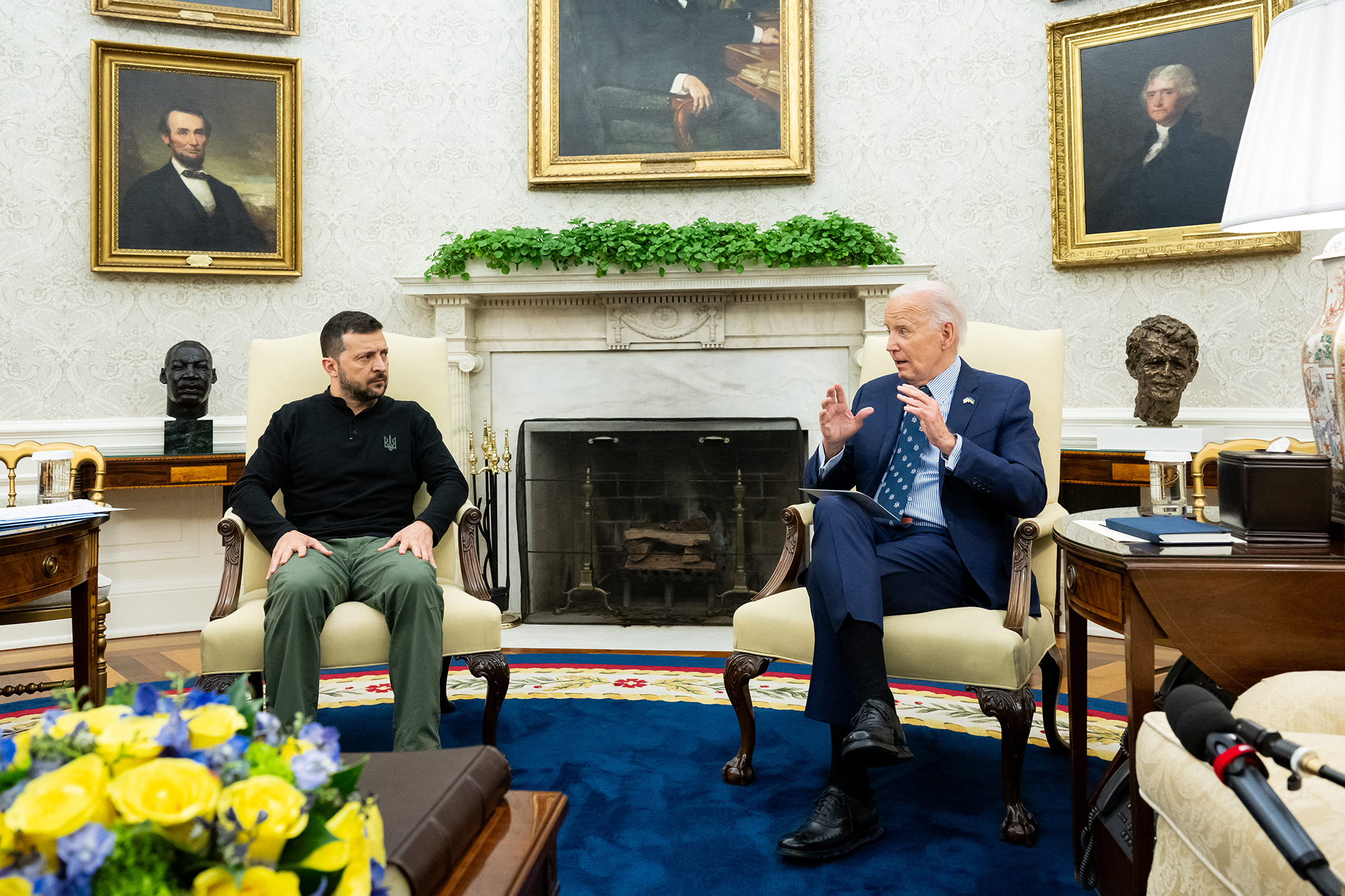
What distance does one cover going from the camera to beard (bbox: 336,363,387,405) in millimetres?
2557

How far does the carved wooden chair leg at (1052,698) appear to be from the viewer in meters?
2.37

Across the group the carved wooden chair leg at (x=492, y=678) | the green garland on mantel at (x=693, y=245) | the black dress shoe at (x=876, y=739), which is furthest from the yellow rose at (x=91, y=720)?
the green garland on mantel at (x=693, y=245)

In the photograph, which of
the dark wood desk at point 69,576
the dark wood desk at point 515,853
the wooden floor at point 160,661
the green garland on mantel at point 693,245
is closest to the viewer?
the dark wood desk at point 515,853

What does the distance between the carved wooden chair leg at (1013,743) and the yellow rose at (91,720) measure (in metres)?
1.68

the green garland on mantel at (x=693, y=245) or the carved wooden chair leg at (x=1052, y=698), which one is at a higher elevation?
the green garland on mantel at (x=693, y=245)

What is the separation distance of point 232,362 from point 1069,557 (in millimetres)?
3877

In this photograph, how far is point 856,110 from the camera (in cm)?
420

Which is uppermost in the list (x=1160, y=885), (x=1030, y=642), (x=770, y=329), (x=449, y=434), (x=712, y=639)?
(x=770, y=329)

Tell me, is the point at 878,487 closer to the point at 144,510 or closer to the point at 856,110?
the point at 856,110

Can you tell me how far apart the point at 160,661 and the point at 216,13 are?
2984mm

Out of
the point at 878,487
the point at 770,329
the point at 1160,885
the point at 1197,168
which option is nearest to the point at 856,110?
the point at 770,329

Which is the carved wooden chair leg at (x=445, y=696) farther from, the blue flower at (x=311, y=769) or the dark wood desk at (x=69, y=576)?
the blue flower at (x=311, y=769)

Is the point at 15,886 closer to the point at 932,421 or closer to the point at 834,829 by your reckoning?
the point at 834,829

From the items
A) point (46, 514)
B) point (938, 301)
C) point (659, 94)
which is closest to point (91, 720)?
point (46, 514)
